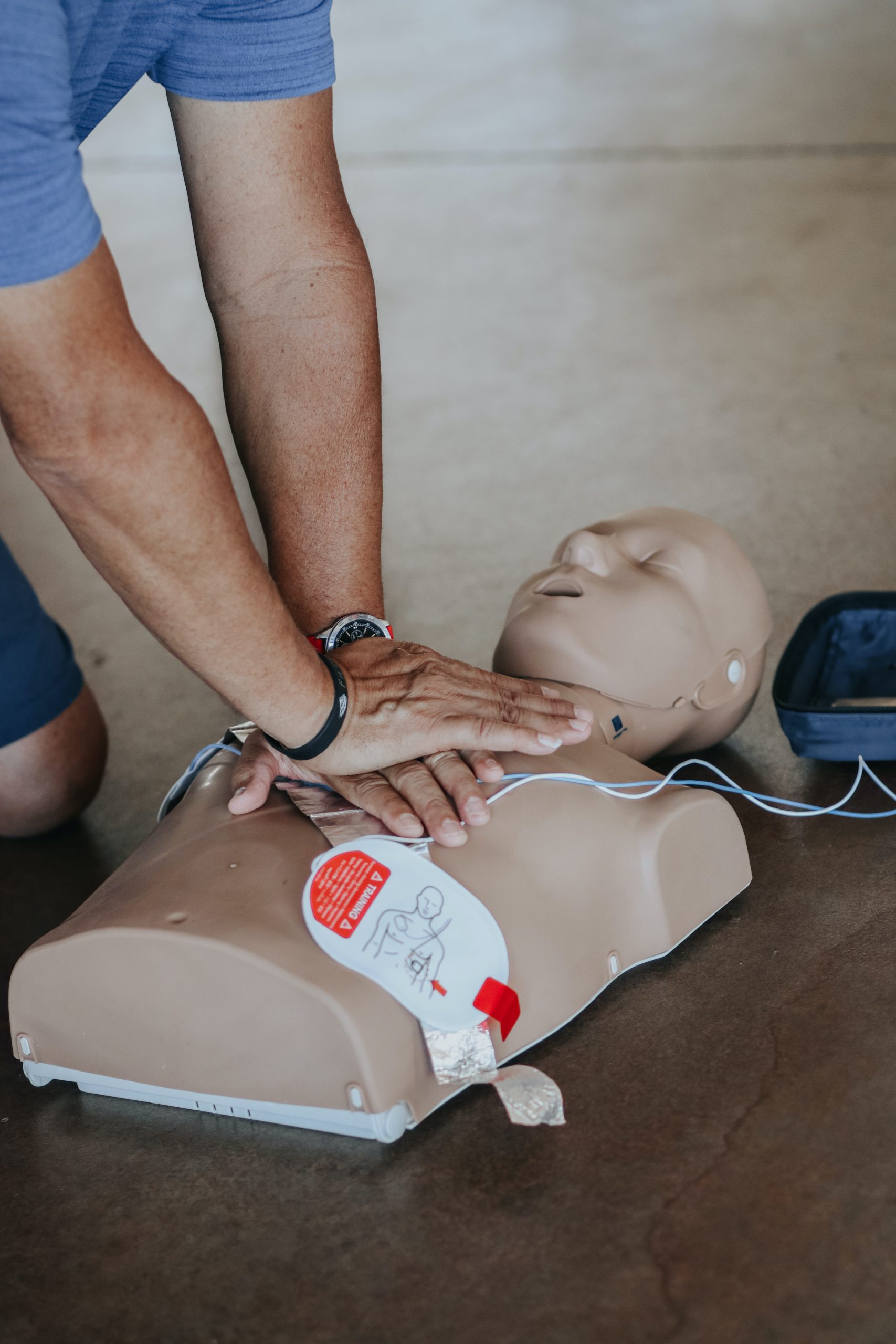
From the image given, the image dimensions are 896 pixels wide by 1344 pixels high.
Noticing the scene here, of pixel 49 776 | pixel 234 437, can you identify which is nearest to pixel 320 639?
pixel 234 437

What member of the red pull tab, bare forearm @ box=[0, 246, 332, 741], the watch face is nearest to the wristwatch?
the watch face

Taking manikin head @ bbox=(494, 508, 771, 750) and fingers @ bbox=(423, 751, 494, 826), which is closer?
fingers @ bbox=(423, 751, 494, 826)

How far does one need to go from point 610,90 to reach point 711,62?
0.50 meters

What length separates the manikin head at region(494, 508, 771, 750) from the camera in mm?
1441

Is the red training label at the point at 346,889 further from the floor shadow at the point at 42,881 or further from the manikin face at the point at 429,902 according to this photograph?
the floor shadow at the point at 42,881

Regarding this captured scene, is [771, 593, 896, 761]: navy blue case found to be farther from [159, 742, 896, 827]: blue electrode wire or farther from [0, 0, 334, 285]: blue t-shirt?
[0, 0, 334, 285]: blue t-shirt

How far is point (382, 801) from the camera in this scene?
1.23m

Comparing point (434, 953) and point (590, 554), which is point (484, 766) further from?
point (590, 554)

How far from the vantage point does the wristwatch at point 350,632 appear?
1.42 metres

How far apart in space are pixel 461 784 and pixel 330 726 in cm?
14

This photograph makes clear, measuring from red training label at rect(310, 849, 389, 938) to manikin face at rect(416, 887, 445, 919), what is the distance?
40 mm

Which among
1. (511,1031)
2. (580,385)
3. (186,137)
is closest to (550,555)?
(580,385)

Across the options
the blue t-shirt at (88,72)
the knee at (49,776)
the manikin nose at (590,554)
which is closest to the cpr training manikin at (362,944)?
the manikin nose at (590,554)

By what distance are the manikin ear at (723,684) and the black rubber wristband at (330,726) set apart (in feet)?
1.57
